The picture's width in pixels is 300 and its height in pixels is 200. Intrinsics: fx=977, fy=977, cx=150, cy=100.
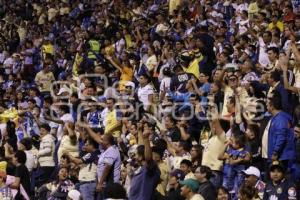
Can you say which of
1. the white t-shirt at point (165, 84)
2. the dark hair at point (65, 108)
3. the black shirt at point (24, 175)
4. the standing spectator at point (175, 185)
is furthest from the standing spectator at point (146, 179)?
the dark hair at point (65, 108)

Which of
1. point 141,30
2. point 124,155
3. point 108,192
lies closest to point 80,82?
point 141,30

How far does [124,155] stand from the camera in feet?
52.2

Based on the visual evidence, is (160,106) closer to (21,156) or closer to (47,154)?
(47,154)

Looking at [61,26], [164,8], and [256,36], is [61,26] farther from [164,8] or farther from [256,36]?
[256,36]

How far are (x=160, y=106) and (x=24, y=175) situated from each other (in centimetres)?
334

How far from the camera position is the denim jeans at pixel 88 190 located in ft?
47.4

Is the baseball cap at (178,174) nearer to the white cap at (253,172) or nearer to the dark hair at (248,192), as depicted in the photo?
the white cap at (253,172)

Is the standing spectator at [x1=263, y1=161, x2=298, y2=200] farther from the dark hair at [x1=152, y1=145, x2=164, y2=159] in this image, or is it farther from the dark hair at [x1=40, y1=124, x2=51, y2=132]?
the dark hair at [x1=40, y1=124, x2=51, y2=132]

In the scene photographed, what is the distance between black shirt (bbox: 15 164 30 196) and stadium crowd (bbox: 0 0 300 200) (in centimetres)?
2

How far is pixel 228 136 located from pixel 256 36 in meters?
5.94

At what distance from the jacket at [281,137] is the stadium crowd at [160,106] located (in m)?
0.02

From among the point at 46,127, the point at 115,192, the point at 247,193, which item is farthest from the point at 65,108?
the point at 115,192

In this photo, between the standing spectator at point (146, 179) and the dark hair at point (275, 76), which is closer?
the standing spectator at point (146, 179)

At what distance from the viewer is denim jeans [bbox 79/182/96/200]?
14.5m
